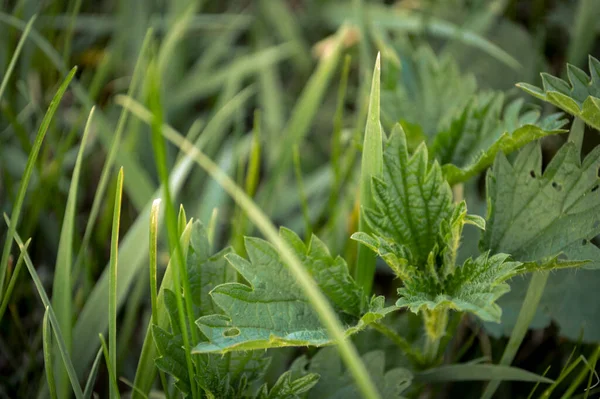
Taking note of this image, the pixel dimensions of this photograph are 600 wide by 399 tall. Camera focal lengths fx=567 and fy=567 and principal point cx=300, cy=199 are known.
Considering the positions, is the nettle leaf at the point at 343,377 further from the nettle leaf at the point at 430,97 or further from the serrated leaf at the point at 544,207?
the nettle leaf at the point at 430,97

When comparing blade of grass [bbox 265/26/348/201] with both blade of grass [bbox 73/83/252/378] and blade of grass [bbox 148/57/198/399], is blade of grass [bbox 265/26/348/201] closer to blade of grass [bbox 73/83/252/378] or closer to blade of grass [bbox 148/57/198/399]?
blade of grass [bbox 73/83/252/378]

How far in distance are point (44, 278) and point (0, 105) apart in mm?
518

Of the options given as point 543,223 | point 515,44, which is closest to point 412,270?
point 543,223

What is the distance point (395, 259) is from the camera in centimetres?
97

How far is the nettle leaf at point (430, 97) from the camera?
1.41 metres

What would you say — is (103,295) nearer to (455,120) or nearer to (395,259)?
(395,259)

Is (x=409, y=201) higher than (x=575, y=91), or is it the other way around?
(x=575, y=91)

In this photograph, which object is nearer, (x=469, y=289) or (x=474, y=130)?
(x=469, y=289)

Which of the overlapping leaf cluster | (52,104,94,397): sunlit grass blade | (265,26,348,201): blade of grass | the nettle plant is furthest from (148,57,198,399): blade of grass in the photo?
(265,26,348,201): blade of grass

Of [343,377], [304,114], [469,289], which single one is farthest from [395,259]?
[304,114]

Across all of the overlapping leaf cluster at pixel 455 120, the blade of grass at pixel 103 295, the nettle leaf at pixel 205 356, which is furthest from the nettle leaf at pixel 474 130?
the blade of grass at pixel 103 295

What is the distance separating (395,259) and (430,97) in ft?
2.16

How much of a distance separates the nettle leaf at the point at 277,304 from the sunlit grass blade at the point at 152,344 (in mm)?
96

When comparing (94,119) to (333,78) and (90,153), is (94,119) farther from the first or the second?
(333,78)
